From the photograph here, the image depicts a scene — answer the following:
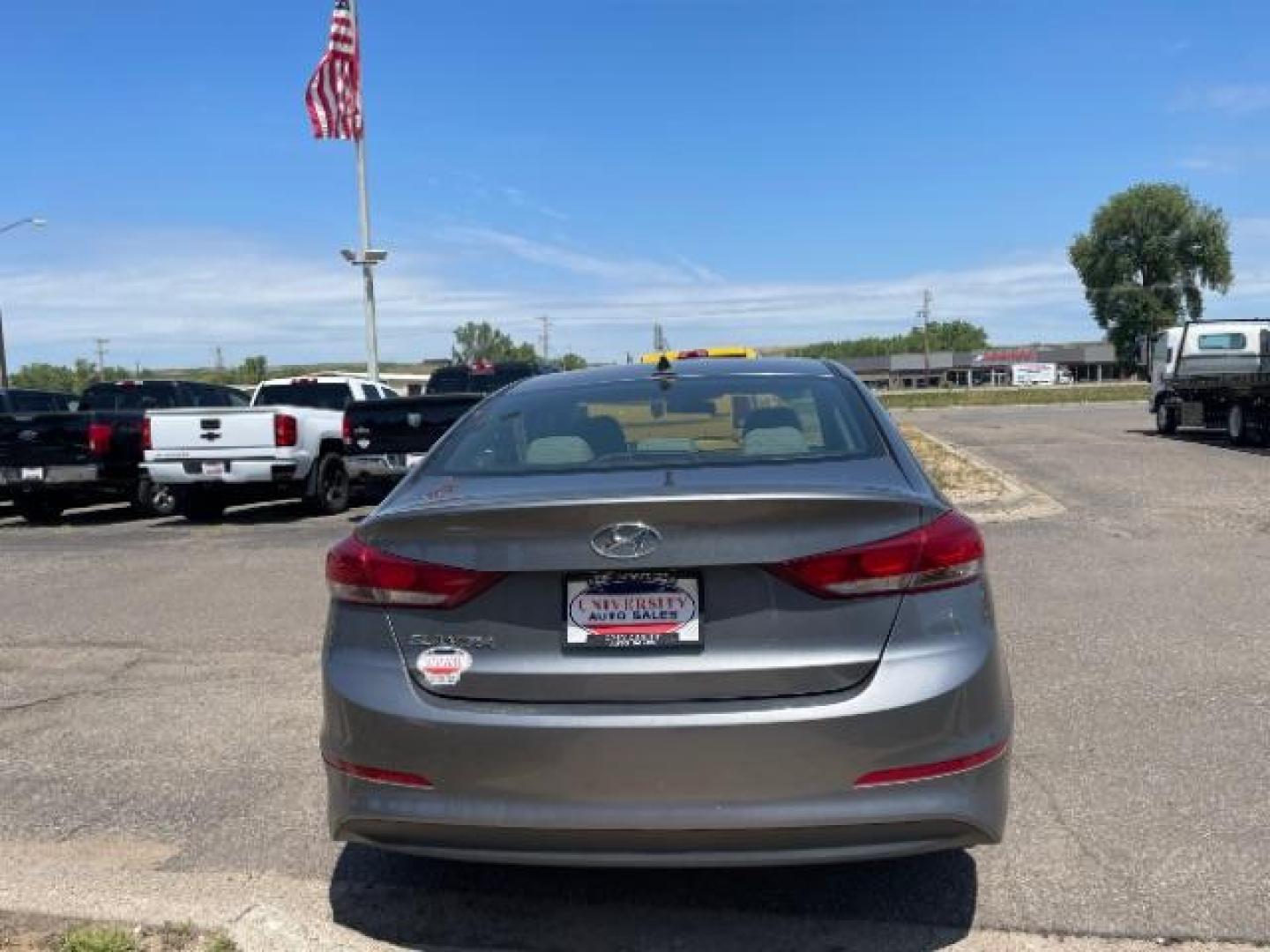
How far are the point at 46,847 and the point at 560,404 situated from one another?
7.74ft

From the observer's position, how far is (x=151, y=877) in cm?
362

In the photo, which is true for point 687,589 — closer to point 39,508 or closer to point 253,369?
point 39,508

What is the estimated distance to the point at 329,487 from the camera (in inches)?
548

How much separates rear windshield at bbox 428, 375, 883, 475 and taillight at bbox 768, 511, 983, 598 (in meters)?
0.60

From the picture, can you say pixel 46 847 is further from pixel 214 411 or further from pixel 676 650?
pixel 214 411

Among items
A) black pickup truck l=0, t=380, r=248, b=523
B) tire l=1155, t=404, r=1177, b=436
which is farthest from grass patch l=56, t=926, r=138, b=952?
tire l=1155, t=404, r=1177, b=436

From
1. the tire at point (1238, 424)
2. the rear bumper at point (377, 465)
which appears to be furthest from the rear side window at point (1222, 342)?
the rear bumper at point (377, 465)

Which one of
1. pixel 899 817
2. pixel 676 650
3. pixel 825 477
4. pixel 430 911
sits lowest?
pixel 430 911

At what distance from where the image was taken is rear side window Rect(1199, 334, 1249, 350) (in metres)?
21.8

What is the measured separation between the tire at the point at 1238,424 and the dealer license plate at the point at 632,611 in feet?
62.4

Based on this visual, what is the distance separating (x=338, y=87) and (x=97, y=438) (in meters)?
14.3

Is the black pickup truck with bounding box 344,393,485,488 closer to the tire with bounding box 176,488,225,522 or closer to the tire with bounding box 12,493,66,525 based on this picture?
the tire with bounding box 176,488,225,522

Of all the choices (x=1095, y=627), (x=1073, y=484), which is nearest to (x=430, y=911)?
(x=1095, y=627)

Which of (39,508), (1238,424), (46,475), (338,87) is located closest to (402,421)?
(46,475)
